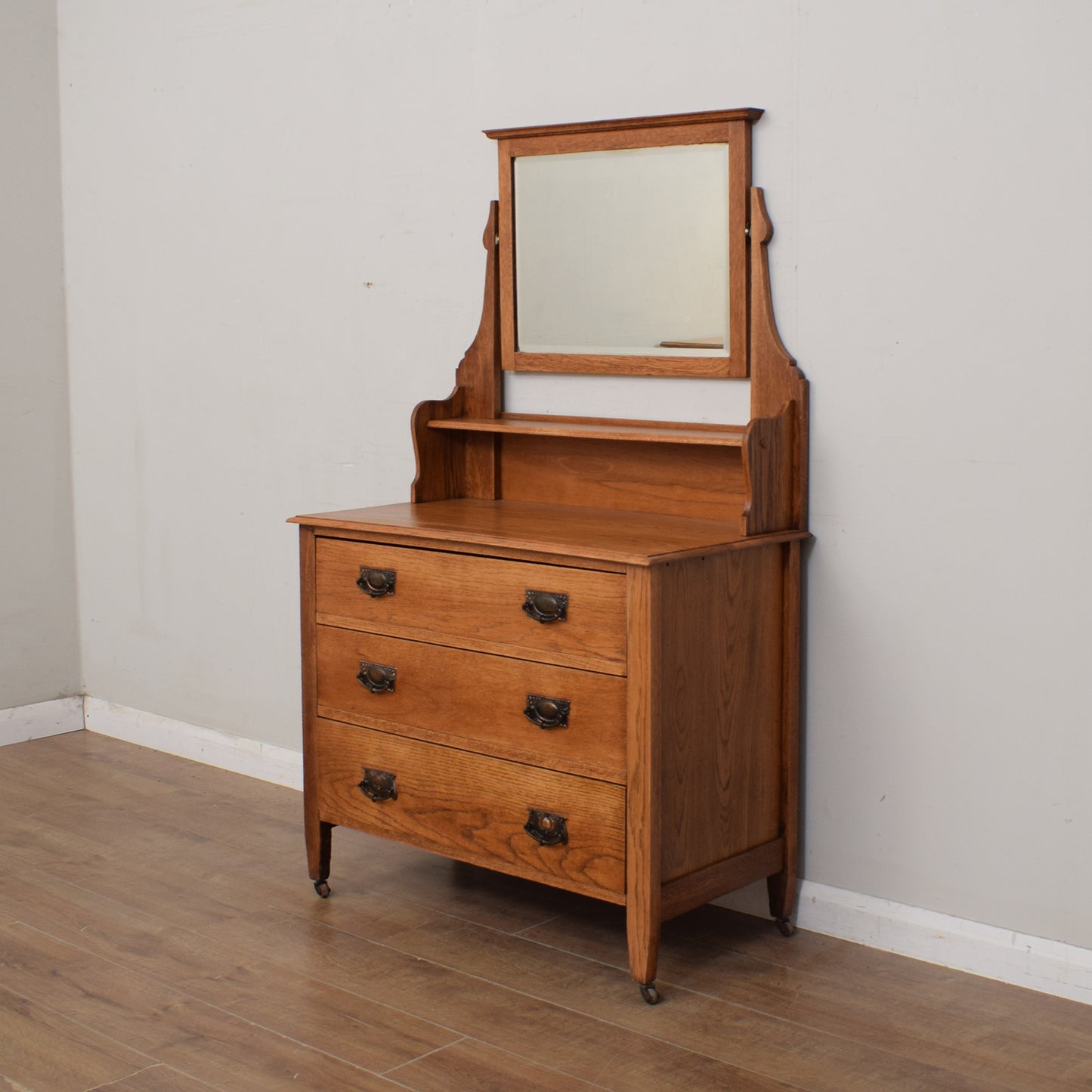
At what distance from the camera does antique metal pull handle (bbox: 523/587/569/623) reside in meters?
2.47

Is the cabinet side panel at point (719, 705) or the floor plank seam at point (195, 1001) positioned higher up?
the cabinet side panel at point (719, 705)

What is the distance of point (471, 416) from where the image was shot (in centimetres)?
315

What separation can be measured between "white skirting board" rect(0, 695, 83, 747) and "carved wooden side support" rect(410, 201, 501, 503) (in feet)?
5.74

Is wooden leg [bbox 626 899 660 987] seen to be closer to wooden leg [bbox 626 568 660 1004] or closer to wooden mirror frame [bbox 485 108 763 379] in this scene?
wooden leg [bbox 626 568 660 1004]

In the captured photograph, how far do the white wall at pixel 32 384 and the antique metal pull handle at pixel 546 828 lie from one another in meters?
2.22

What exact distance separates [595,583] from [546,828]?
0.46 meters

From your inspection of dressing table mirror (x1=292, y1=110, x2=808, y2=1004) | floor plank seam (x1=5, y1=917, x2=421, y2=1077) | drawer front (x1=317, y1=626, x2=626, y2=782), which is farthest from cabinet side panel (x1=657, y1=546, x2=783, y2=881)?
floor plank seam (x1=5, y1=917, x2=421, y2=1077)

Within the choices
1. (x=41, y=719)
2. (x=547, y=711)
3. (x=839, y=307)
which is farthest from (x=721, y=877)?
(x=41, y=719)

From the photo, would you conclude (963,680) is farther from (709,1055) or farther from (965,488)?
(709,1055)

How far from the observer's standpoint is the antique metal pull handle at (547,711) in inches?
98.3

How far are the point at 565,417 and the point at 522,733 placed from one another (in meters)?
0.79

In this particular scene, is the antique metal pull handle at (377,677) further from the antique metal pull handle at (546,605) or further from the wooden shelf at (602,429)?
the wooden shelf at (602,429)

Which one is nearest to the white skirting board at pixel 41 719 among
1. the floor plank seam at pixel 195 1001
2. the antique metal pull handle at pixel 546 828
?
the floor plank seam at pixel 195 1001

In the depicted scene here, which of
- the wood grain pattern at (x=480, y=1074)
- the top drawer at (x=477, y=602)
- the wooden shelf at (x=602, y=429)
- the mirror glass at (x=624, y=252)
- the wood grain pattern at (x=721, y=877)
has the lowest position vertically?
the wood grain pattern at (x=480, y=1074)
